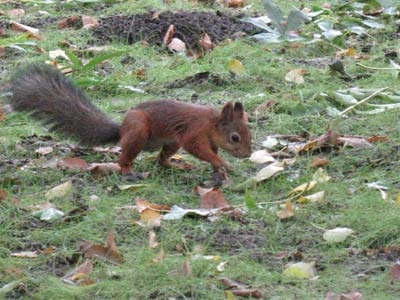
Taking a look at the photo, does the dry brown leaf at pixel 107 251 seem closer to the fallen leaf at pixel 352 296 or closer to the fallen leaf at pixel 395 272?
the fallen leaf at pixel 352 296

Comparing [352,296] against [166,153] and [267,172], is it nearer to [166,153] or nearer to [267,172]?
[267,172]

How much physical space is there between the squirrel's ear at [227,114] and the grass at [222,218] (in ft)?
0.79

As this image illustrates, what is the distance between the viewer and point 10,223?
4172 mm

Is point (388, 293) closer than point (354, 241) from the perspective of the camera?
Yes

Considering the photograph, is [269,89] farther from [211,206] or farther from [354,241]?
[354,241]

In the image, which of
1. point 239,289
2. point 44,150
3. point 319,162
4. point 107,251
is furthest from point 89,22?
point 239,289

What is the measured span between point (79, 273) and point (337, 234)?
3.15 ft

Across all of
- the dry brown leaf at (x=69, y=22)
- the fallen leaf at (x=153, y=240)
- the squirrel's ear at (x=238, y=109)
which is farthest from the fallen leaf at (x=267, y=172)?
the dry brown leaf at (x=69, y=22)

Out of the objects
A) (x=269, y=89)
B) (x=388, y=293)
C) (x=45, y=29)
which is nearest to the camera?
(x=388, y=293)

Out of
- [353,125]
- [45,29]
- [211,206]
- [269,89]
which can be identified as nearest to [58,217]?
[211,206]

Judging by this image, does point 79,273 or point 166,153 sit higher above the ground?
point 79,273

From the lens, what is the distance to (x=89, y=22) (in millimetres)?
7531

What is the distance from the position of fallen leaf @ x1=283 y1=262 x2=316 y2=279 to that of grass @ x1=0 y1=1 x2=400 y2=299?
0.10 ft

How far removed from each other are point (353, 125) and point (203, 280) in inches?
80.6
